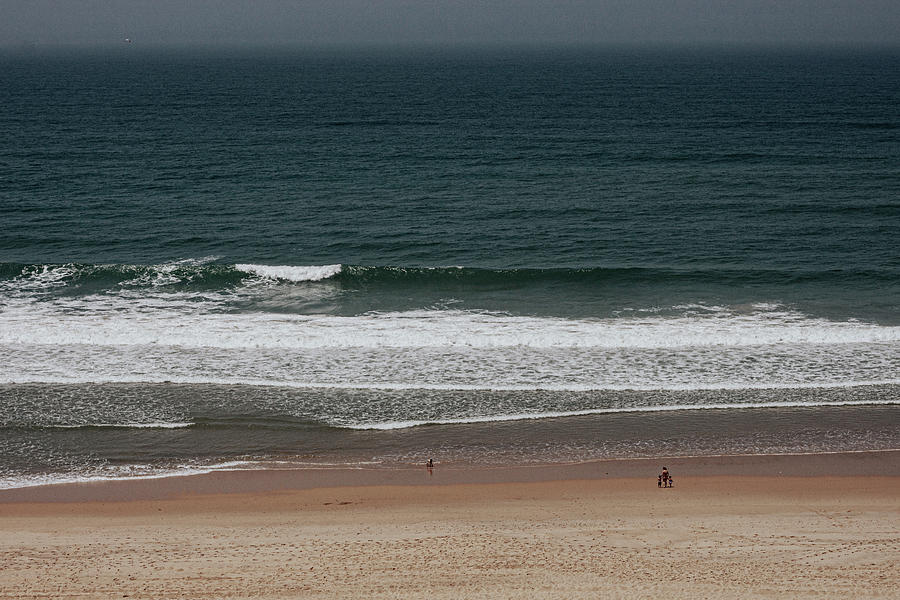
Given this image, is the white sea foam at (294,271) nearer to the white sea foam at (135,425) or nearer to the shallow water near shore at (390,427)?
the shallow water near shore at (390,427)

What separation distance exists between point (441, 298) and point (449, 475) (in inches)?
526

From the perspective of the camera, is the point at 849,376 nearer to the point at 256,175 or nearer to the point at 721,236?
the point at 721,236

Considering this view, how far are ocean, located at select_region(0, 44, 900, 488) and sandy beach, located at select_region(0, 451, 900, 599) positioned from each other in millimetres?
1220

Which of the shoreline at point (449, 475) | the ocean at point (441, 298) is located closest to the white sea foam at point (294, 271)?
the ocean at point (441, 298)

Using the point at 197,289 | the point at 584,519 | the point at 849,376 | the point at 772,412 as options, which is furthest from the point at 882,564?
the point at 197,289

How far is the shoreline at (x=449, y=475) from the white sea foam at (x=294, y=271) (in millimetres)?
15069

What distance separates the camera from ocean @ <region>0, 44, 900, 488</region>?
2447 cm

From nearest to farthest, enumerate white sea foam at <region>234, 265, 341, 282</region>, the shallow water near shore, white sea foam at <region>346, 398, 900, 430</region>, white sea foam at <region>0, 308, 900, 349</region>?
the shallow water near shore
white sea foam at <region>346, 398, 900, 430</region>
white sea foam at <region>0, 308, 900, 349</region>
white sea foam at <region>234, 265, 341, 282</region>

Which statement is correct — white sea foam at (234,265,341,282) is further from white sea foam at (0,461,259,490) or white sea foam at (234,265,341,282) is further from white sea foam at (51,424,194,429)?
white sea foam at (0,461,259,490)

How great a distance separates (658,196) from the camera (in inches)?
1865

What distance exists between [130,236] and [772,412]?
3098cm

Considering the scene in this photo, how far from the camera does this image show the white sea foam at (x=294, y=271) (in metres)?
36.5

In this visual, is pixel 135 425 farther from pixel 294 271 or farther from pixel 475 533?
pixel 294 271

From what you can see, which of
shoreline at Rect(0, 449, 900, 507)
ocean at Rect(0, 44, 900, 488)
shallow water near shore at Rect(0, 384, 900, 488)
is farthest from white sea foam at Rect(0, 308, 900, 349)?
shoreline at Rect(0, 449, 900, 507)
